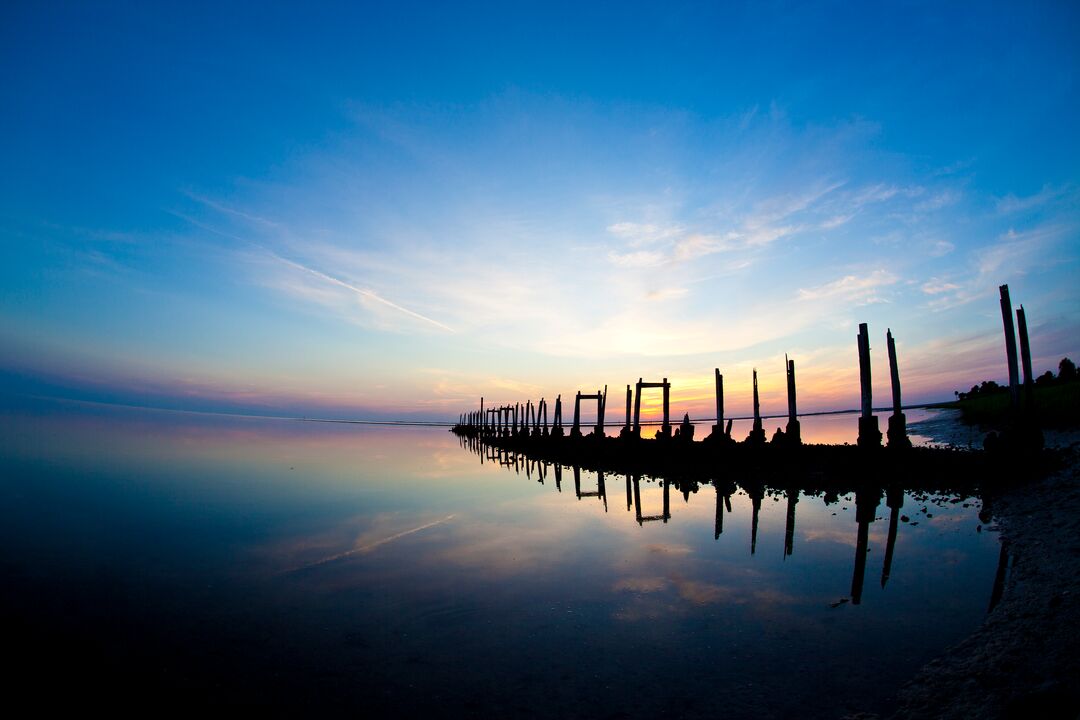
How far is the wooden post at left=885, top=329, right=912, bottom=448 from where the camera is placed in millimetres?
18719

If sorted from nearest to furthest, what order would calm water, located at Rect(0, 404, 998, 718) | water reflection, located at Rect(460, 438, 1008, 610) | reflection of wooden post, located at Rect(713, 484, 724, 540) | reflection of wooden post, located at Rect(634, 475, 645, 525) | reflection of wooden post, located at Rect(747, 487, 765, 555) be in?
calm water, located at Rect(0, 404, 998, 718), water reflection, located at Rect(460, 438, 1008, 610), reflection of wooden post, located at Rect(747, 487, 765, 555), reflection of wooden post, located at Rect(713, 484, 724, 540), reflection of wooden post, located at Rect(634, 475, 645, 525)

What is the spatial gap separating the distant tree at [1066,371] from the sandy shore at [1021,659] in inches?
2021

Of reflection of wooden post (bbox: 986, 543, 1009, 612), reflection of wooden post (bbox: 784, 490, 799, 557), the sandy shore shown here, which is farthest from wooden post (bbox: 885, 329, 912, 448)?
the sandy shore

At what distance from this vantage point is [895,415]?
1955 cm

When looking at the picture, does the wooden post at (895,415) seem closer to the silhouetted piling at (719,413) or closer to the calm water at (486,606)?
the calm water at (486,606)

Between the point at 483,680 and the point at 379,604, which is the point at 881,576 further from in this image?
the point at 379,604

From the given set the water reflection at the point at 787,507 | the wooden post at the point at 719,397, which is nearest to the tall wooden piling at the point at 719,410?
the wooden post at the point at 719,397

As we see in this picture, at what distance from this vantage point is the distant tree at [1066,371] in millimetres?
43438

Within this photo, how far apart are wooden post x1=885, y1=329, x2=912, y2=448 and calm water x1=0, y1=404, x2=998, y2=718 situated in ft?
13.7

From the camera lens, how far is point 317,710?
5.03 meters

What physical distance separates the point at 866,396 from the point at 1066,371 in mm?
46125

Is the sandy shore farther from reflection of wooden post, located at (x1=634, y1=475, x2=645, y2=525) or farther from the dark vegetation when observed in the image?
the dark vegetation

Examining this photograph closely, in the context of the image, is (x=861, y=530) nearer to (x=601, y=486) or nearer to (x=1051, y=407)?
(x=601, y=486)

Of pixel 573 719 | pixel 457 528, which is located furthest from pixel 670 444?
pixel 573 719
